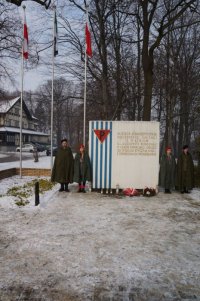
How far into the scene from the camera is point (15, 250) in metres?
6.62

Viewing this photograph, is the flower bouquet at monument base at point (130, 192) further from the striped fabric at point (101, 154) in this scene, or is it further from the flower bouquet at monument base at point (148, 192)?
the striped fabric at point (101, 154)

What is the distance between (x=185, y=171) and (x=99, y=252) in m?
7.93

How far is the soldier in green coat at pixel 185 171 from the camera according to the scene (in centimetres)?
1370

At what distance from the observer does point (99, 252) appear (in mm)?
6586

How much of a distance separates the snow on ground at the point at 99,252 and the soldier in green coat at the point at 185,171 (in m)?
2.65

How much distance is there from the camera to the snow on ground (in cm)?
500

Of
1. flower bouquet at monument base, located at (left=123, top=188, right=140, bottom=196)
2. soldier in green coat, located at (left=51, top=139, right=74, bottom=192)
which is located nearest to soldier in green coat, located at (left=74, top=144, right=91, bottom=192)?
soldier in green coat, located at (left=51, top=139, right=74, bottom=192)

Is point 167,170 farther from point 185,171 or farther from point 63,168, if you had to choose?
point 63,168

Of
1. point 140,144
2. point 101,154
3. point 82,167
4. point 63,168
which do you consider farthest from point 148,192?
point 63,168

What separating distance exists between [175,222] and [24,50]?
11.9 m

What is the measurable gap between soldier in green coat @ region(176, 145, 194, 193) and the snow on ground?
265 cm

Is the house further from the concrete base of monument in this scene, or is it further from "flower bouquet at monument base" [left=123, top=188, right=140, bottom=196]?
the concrete base of monument

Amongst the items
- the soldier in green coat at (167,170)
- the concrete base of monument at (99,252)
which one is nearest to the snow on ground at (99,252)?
the concrete base of monument at (99,252)

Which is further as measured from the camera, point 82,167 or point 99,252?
point 82,167
